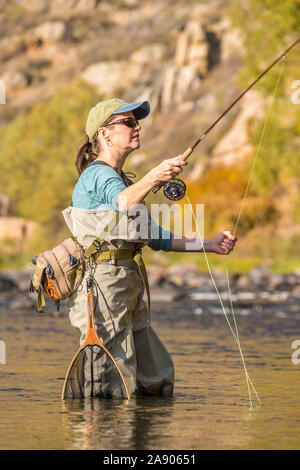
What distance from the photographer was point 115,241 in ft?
18.3

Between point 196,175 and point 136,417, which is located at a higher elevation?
point 196,175

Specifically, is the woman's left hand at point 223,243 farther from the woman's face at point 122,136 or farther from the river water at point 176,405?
the river water at point 176,405

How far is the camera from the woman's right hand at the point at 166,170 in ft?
16.5

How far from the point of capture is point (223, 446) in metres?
4.40

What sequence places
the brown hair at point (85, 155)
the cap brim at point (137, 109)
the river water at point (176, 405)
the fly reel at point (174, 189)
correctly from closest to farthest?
the river water at point (176, 405), the fly reel at point (174, 189), the cap brim at point (137, 109), the brown hair at point (85, 155)

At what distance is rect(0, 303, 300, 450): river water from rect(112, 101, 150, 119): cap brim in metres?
1.59

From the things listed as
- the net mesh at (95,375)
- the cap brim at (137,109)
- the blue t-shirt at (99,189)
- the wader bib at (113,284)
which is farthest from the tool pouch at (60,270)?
the cap brim at (137,109)

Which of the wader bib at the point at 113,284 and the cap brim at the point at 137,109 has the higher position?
the cap brim at the point at 137,109

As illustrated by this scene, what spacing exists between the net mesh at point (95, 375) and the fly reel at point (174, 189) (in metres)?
0.90

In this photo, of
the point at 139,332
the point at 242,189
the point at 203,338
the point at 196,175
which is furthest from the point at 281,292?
the point at 196,175

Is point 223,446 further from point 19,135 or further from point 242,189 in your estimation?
point 19,135

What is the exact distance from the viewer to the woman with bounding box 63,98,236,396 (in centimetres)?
552

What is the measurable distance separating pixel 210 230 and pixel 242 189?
147 inches
